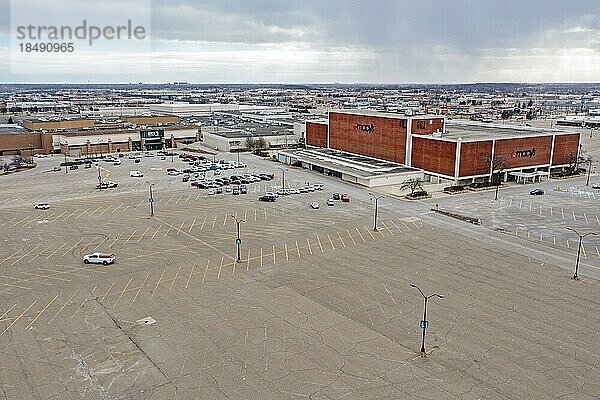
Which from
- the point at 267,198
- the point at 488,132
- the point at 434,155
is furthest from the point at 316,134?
the point at 267,198

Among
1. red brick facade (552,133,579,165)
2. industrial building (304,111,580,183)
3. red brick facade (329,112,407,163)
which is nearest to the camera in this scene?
industrial building (304,111,580,183)

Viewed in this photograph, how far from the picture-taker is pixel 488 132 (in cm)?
8506

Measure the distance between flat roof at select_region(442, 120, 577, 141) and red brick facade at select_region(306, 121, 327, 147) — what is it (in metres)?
22.2

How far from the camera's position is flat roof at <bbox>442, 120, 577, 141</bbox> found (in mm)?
76363

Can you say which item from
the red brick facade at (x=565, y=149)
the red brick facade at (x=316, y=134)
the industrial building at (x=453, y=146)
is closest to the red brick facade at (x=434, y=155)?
the industrial building at (x=453, y=146)

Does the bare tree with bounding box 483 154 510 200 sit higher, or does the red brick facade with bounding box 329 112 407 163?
the red brick facade with bounding box 329 112 407 163

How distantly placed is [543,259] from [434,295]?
12934 millimetres

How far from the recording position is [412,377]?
2367cm

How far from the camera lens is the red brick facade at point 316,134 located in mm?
98412

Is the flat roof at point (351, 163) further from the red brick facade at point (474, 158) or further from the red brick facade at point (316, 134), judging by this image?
the red brick facade at point (474, 158)

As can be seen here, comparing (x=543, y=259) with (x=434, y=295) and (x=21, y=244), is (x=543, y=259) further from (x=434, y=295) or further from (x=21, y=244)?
(x=21, y=244)

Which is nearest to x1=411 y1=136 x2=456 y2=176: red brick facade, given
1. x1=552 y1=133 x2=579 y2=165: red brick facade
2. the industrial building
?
the industrial building

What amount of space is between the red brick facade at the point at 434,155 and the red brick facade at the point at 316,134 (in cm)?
2515

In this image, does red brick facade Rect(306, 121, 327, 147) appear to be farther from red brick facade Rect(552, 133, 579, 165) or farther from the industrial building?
red brick facade Rect(552, 133, 579, 165)
